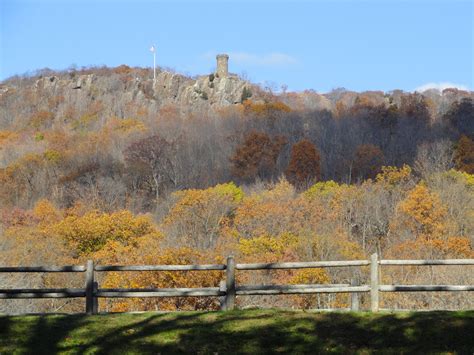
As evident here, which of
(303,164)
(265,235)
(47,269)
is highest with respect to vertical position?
(303,164)

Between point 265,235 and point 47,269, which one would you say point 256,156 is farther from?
point 47,269

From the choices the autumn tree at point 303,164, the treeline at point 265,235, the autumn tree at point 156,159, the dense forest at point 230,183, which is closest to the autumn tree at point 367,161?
the dense forest at point 230,183

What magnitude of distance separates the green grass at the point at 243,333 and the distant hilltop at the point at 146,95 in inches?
4844

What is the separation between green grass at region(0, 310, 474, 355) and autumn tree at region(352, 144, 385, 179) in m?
83.3

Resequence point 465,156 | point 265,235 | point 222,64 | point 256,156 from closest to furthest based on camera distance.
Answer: point 265,235 < point 465,156 < point 256,156 < point 222,64

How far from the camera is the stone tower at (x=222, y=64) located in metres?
176

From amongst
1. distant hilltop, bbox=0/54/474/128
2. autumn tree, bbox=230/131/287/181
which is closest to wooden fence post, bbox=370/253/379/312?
autumn tree, bbox=230/131/287/181

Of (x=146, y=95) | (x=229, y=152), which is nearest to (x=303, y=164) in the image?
(x=229, y=152)

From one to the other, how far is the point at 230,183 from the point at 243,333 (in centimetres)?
7659

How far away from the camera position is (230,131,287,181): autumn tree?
99125 mm

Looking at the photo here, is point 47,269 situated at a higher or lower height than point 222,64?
lower

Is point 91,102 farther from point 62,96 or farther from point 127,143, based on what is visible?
point 127,143

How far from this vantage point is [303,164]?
100 m

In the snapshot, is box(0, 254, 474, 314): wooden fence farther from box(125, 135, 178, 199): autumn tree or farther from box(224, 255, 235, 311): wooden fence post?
box(125, 135, 178, 199): autumn tree
